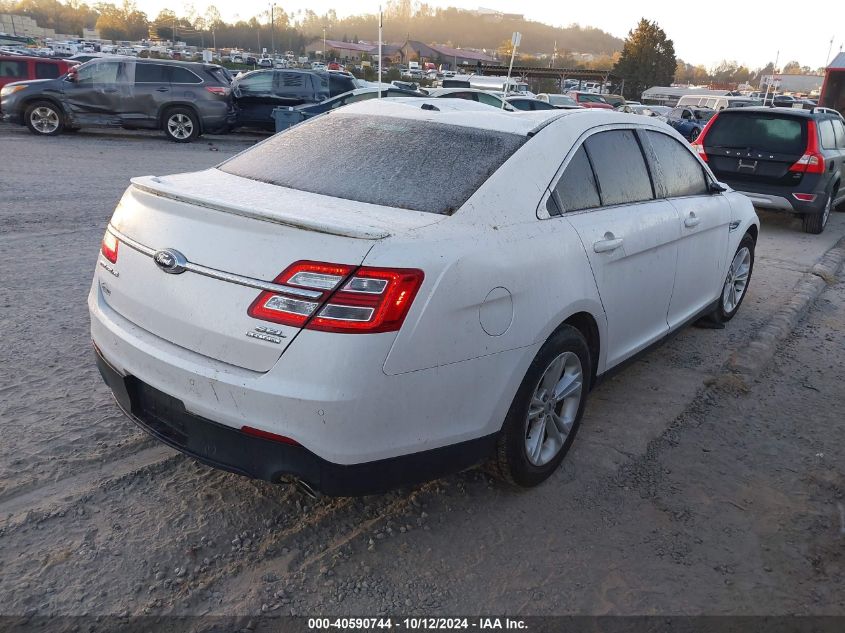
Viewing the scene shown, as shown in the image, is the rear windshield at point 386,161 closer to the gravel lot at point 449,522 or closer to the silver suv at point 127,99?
the gravel lot at point 449,522

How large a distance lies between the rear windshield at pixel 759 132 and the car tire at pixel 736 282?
4.43 metres

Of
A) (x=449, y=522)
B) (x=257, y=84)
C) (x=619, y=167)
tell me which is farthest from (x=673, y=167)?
(x=257, y=84)

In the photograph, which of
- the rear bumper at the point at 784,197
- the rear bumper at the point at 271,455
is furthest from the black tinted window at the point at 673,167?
the rear bumper at the point at 784,197

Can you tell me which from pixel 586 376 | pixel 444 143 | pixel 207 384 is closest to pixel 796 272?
pixel 586 376

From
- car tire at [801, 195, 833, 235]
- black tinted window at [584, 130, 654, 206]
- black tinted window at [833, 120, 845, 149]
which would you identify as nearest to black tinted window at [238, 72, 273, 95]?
black tinted window at [833, 120, 845, 149]

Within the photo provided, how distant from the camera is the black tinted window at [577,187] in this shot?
314cm

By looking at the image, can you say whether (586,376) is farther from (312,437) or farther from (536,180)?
(312,437)

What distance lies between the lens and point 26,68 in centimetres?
1711

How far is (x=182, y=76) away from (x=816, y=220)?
43.3 ft

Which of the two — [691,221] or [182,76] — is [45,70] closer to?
[182,76]

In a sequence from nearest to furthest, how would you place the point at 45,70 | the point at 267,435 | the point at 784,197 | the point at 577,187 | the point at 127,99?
the point at 267,435 → the point at 577,187 → the point at 784,197 → the point at 127,99 → the point at 45,70

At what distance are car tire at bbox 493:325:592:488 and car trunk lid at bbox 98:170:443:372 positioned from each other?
801 millimetres

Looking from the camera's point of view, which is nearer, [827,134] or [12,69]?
[827,134]

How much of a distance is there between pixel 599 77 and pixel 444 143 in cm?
7641
